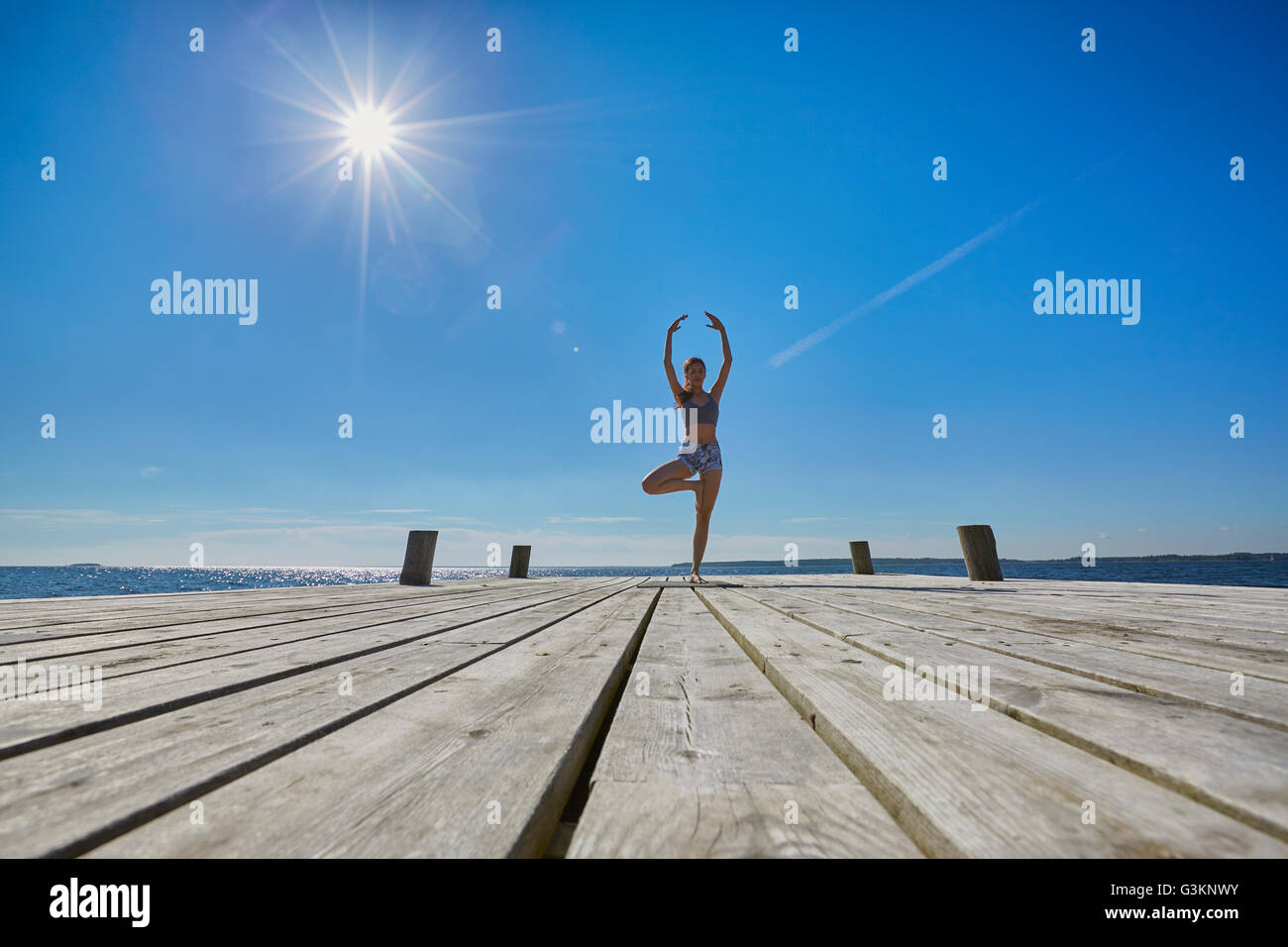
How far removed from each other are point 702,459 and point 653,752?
16.7 feet

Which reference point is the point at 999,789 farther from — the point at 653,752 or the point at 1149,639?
the point at 1149,639

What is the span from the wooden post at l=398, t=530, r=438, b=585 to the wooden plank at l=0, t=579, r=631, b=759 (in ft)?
15.9

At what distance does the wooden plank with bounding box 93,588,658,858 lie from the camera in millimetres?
598

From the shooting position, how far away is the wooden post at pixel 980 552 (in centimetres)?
657

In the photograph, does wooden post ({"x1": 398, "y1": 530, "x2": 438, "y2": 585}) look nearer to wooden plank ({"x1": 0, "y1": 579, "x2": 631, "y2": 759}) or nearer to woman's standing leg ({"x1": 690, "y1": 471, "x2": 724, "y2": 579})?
woman's standing leg ({"x1": 690, "y1": 471, "x2": 724, "y2": 579})

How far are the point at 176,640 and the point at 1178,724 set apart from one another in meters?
2.79

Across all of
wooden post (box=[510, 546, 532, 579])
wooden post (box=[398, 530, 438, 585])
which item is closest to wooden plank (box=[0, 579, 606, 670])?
wooden post (box=[398, 530, 438, 585])

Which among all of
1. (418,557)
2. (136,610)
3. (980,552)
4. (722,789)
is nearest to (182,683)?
(722,789)

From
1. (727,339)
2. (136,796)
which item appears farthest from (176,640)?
(727,339)

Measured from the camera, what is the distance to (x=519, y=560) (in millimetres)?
10578

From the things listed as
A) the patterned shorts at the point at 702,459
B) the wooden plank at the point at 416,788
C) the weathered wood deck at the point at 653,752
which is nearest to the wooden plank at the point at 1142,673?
the weathered wood deck at the point at 653,752

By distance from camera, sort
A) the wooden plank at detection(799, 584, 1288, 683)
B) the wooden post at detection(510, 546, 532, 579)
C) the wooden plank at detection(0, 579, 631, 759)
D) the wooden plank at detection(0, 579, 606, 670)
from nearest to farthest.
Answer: the wooden plank at detection(0, 579, 631, 759) < the wooden plank at detection(799, 584, 1288, 683) < the wooden plank at detection(0, 579, 606, 670) < the wooden post at detection(510, 546, 532, 579)

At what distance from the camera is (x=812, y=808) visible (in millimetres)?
696

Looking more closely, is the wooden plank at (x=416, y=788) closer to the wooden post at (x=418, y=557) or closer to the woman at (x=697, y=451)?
the woman at (x=697, y=451)
